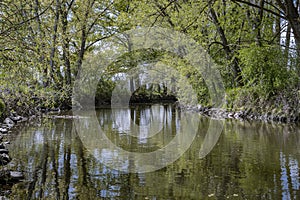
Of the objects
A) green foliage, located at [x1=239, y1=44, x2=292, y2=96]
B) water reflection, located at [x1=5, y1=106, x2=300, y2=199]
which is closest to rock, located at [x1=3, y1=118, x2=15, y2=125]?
water reflection, located at [x1=5, y1=106, x2=300, y2=199]

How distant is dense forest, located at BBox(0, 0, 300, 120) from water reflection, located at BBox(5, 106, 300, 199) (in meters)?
1.74

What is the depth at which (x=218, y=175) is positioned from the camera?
5.16 meters

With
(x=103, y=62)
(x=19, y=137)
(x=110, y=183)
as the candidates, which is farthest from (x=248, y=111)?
(x=103, y=62)

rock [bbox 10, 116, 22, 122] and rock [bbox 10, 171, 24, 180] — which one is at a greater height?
rock [bbox 10, 116, 22, 122]

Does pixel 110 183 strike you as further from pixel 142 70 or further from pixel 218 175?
pixel 142 70

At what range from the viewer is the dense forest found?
6133 mm

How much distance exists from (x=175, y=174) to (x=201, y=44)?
1252cm

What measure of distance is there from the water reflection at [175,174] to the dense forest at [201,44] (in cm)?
174

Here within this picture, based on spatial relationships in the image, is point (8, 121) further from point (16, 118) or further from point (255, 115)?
point (255, 115)

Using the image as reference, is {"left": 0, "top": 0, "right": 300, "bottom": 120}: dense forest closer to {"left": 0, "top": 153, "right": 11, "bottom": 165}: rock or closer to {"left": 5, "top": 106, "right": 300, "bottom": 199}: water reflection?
{"left": 0, "top": 153, "right": 11, "bottom": 165}: rock

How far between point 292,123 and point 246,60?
3.73 m

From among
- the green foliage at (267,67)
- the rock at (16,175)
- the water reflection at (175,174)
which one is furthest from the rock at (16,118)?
the green foliage at (267,67)

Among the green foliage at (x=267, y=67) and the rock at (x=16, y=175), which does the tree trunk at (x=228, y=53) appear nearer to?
the green foliage at (x=267, y=67)

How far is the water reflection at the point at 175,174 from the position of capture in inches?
171
